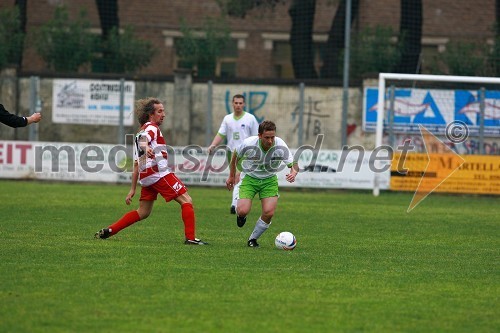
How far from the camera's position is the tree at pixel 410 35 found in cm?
2955

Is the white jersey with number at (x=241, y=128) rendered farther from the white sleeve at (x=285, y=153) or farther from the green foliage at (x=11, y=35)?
the green foliage at (x=11, y=35)

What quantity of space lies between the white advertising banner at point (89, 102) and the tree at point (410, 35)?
323 inches

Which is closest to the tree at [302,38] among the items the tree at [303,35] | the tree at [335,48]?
the tree at [303,35]

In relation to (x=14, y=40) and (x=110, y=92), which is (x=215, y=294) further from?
(x=14, y=40)

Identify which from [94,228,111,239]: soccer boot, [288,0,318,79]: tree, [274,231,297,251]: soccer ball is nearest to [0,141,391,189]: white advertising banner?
[288,0,318,79]: tree

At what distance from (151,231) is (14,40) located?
1843 centimetres

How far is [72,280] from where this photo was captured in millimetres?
9016

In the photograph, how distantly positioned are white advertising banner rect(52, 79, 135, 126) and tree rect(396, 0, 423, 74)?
8.21 meters

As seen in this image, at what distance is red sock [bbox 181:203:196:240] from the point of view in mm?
11953

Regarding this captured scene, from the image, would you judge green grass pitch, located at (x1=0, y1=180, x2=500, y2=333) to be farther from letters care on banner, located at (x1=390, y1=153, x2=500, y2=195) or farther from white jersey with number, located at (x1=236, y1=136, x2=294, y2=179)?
letters care on banner, located at (x1=390, y1=153, x2=500, y2=195)

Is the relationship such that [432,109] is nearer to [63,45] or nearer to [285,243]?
[63,45]

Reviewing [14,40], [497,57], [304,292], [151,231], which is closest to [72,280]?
[304,292]

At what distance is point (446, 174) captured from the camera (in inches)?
961

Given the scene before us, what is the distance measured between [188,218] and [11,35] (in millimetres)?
20480
